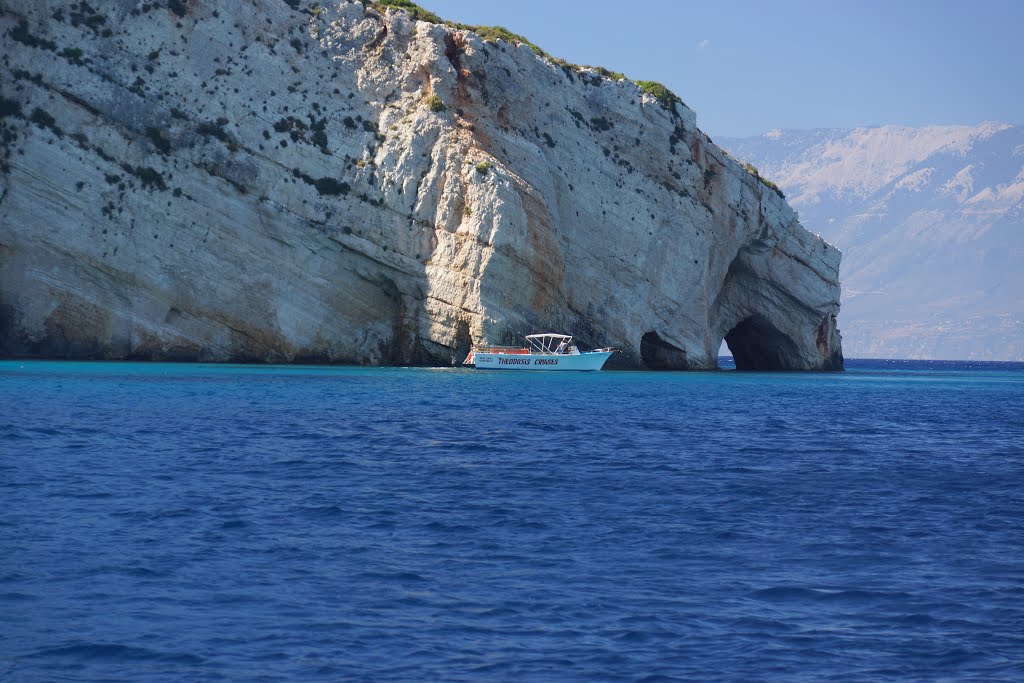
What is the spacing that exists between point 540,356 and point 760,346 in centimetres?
2668

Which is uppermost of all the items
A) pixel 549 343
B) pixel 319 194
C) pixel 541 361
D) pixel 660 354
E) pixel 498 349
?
pixel 319 194

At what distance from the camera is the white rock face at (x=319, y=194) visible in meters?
57.4

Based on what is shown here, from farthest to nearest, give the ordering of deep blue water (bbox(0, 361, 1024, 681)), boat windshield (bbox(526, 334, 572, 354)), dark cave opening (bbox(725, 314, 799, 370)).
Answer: dark cave opening (bbox(725, 314, 799, 370))
boat windshield (bbox(526, 334, 572, 354))
deep blue water (bbox(0, 361, 1024, 681))

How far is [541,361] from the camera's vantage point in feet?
211

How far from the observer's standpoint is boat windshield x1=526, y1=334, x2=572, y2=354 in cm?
6519

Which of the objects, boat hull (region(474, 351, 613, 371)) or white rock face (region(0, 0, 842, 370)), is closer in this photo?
white rock face (region(0, 0, 842, 370))

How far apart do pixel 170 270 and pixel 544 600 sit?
49.4 metres

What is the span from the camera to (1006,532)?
54.9 ft

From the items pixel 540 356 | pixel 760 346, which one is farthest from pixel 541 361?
pixel 760 346

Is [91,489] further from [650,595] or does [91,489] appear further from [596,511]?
[650,595]

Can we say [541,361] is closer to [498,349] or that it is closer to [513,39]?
[498,349]

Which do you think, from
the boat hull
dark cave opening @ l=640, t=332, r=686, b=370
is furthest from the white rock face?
the boat hull

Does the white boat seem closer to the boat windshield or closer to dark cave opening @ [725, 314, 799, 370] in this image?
the boat windshield

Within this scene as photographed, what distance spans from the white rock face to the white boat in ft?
3.14
